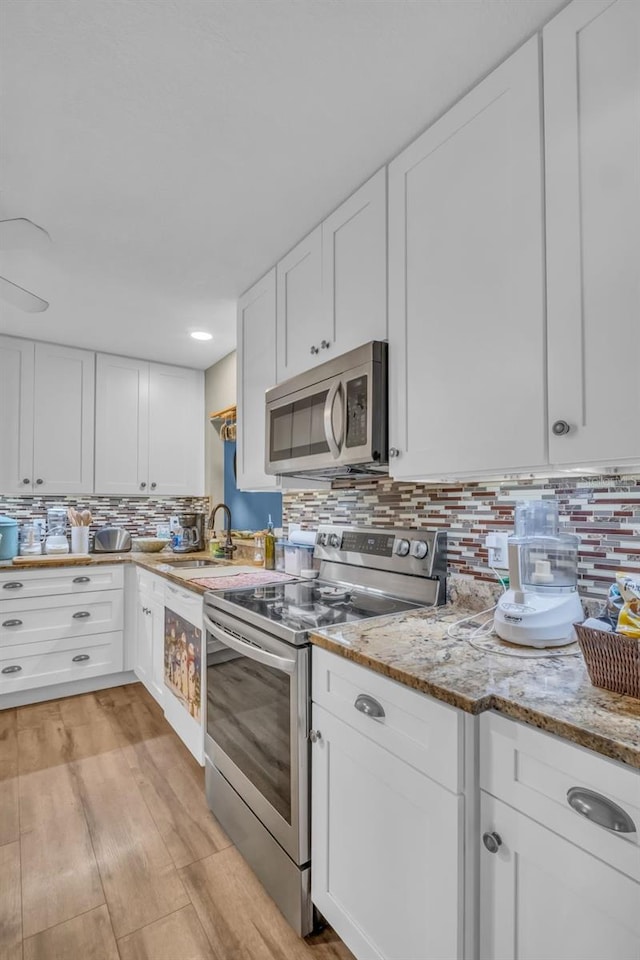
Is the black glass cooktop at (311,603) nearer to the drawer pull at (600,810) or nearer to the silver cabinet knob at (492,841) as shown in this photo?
the silver cabinet knob at (492,841)

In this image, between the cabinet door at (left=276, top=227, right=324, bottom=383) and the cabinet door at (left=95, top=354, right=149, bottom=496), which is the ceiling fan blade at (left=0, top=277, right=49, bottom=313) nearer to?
the cabinet door at (left=276, top=227, right=324, bottom=383)

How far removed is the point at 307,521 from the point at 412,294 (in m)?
1.41

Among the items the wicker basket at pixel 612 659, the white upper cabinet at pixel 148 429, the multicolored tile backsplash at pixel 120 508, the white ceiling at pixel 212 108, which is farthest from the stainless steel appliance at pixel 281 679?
the multicolored tile backsplash at pixel 120 508

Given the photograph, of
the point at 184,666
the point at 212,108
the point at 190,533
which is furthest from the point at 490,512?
the point at 190,533

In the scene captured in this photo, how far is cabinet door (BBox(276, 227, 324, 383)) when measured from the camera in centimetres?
197

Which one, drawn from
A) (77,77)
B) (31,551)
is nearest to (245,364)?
(77,77)

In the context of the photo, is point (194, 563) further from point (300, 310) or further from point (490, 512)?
point (490, 512)

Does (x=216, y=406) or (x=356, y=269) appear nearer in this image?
(x=356, y=269)

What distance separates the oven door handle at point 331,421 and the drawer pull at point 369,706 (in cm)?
80

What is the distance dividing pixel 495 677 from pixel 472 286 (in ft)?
3.23

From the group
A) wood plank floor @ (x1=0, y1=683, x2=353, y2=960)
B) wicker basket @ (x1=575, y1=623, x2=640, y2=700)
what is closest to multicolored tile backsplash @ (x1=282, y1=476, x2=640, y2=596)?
wicker basket @ (x1=575, y1=623, x2=640, y2=700)

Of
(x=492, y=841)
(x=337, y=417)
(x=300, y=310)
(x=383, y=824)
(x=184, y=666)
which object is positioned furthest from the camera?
(x=184, y=666)

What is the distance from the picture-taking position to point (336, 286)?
187 cm

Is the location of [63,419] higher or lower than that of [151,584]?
higher
